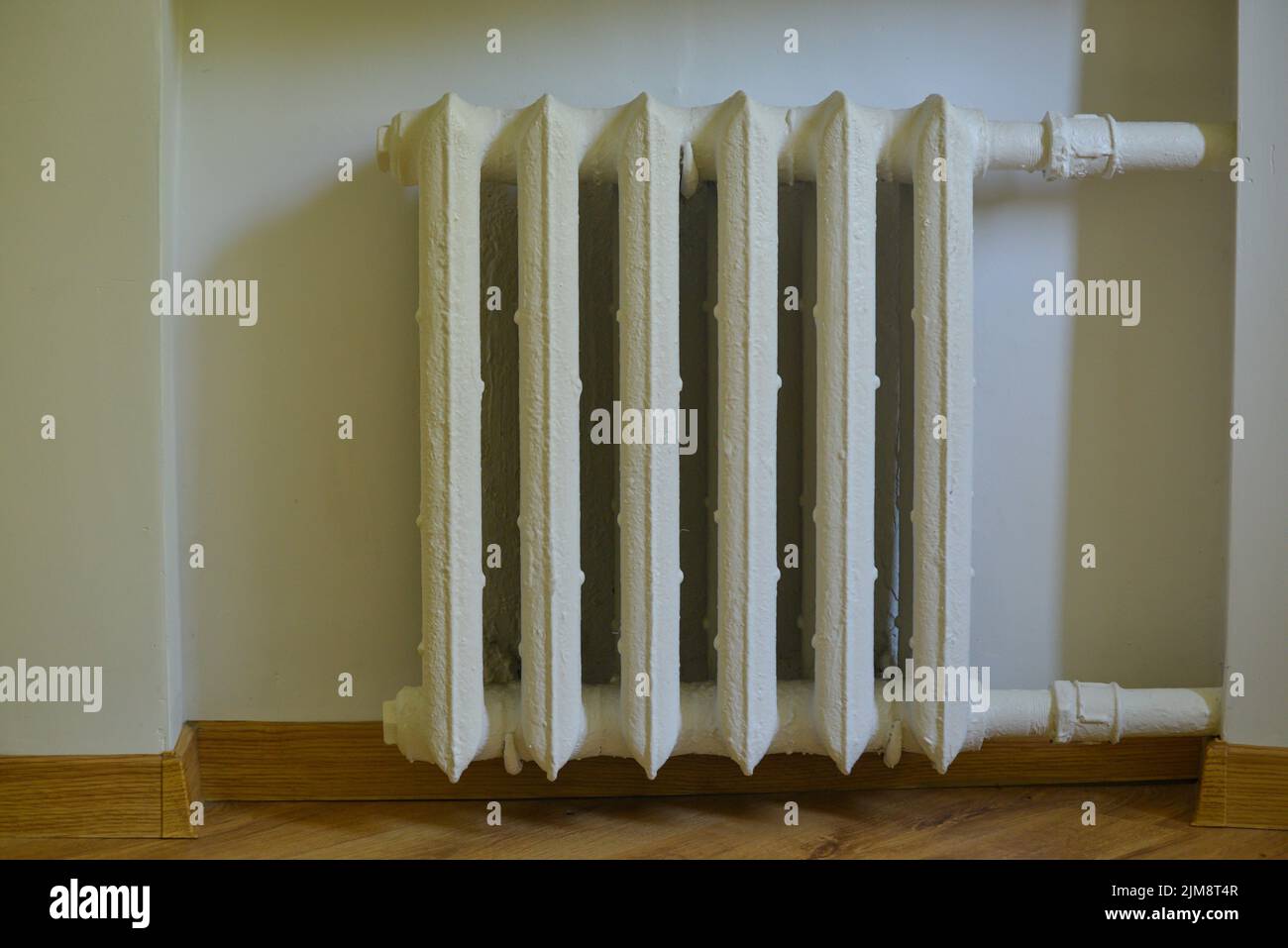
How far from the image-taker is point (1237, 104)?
116cm

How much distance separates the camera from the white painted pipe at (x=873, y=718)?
1107mm

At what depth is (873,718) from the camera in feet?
3.65

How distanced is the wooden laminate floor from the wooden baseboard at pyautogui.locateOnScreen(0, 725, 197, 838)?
0.02m

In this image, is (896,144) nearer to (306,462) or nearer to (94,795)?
(306,462)

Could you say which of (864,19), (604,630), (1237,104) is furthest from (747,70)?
(604,630)

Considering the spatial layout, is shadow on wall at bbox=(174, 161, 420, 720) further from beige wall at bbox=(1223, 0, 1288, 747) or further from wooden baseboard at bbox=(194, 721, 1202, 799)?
beige wall at bbox=(1223, 0, 1288, 747)

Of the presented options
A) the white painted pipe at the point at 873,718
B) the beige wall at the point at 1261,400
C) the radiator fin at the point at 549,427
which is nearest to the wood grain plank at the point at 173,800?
the white painted pipe at the point at 873,718

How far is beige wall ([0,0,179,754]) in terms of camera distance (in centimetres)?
111

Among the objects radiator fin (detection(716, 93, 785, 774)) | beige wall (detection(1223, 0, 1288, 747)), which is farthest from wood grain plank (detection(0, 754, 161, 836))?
beige wall (detection(1223, 0, 1288, 747))

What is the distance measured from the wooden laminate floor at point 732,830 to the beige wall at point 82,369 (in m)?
0.15

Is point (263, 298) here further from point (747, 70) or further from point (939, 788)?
point (939, 788)

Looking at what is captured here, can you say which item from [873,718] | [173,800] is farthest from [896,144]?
[173,800]

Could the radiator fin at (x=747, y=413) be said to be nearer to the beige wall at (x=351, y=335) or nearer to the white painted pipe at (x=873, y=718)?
the white painted pipe at (x=873, y=718)

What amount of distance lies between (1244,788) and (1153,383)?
0.46m
